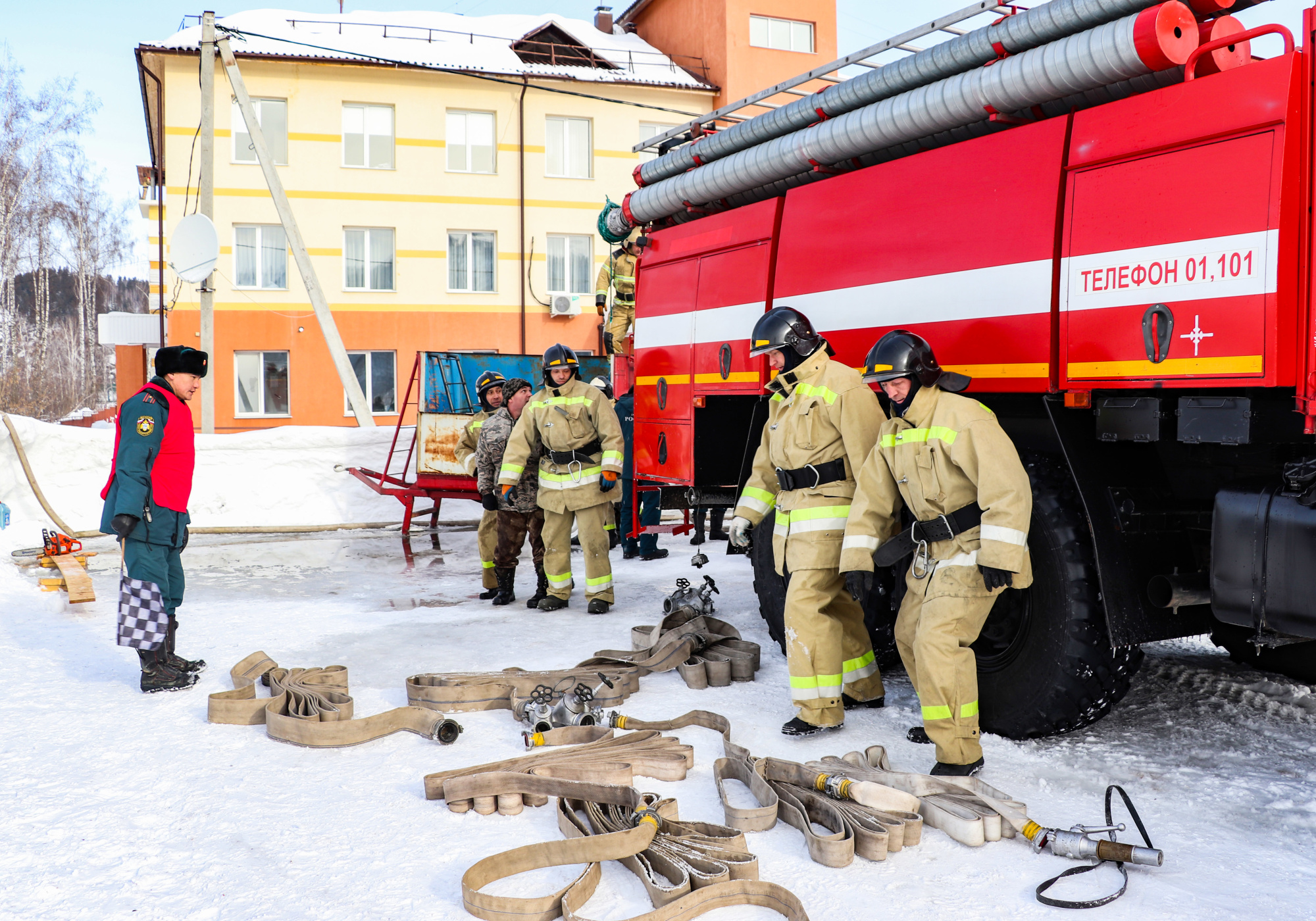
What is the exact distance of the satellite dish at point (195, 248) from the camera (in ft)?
43.2

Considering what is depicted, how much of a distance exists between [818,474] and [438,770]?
6.81 ft

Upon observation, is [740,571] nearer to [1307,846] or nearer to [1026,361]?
[1026,361]

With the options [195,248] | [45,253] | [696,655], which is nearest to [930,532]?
[696,655]

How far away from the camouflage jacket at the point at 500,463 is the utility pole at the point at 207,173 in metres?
8.13

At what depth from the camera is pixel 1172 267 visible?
3.44 m

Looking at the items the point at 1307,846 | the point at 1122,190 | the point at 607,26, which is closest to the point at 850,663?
the point at 1307,846

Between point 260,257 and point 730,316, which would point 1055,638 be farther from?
point 260,257

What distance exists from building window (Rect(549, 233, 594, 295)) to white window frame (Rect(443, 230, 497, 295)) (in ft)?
4.33

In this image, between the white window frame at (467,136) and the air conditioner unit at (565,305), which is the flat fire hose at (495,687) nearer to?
the air conditioner unit at (565,305)

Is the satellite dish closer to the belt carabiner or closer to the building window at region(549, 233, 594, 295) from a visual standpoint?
the building window at region(549, 233, 594, 295)

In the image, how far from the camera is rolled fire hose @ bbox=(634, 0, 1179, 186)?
390 centimetres

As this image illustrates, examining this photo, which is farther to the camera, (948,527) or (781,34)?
(781,34)

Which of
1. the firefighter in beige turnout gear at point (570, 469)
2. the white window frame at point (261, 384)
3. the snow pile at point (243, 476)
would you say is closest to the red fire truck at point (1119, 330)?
the firefighter in beige turnout gear at point (570, 469)

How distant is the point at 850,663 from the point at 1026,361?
5.57 feet
